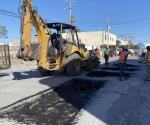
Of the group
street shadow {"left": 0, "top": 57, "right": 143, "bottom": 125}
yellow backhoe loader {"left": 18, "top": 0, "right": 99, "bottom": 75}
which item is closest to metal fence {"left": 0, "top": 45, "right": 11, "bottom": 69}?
yellow backhoe loader {"left": 18, "top": 0, "right": 99, "bottom": 75}

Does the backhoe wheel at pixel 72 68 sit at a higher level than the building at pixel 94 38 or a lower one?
lower

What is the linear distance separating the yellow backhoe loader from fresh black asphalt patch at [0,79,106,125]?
3414 millimetres

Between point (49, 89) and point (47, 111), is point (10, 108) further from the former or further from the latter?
point (49, 89)

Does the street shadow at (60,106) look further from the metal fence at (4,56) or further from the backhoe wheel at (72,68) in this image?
the metal fence at (4,56)

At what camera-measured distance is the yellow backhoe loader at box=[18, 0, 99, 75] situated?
18.2 metres

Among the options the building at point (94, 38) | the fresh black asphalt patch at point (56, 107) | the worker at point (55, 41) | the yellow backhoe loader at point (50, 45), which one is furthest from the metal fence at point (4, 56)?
the building at point (94, 38)

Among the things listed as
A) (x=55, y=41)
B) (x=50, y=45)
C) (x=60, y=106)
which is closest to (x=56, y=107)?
(x=60, y=106)

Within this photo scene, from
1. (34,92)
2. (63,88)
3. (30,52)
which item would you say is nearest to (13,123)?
(34,92)

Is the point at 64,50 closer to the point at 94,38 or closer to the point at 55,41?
the point at 55,41

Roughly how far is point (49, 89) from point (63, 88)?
3.40ft

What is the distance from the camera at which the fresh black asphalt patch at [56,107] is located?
9.51m

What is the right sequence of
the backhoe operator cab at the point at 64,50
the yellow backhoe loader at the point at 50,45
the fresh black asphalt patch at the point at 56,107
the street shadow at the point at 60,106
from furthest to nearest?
1. the backhoe operator cab at the point at 64,50
2. the yellow backhoe loader at the point at 50,45
3. the street shadow at the point at 60,106
4. the fresh black asphalt patch at the point at 56,107

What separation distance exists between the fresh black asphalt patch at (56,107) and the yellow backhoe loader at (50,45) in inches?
134

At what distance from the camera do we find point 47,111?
1061 centimetres
